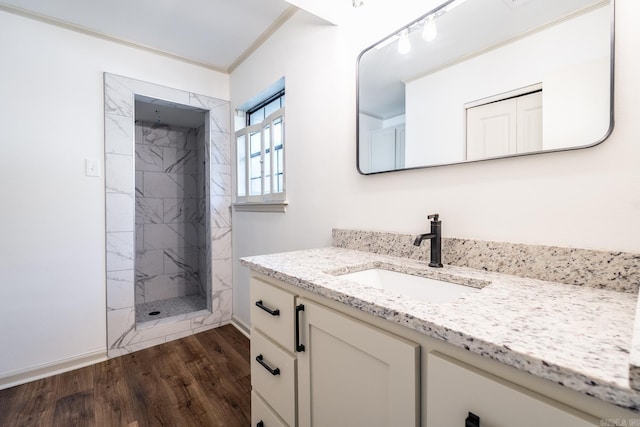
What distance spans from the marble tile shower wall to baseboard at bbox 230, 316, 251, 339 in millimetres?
960

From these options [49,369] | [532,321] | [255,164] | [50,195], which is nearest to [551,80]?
[532,321]

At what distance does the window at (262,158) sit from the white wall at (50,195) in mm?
1070

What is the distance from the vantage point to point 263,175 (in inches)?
94.3

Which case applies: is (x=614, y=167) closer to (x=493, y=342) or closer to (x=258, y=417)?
(x=493, y=342)

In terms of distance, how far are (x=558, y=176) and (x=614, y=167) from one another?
12 centimetres

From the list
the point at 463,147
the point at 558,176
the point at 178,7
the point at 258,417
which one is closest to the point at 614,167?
the point at 558,176

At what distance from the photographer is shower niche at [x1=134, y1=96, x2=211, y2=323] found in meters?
3.27

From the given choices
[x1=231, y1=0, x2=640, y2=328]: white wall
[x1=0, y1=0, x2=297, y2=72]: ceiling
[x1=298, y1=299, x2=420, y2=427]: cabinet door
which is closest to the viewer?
[x1=298, y1=299, x2=420, y2=427]: cabinet door

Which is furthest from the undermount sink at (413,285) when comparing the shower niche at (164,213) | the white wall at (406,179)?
the shower niche at (164,213)

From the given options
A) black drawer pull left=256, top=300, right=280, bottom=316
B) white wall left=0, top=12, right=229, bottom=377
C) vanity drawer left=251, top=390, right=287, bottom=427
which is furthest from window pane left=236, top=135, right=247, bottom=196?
vanity drawer left=251, top=390, right=287, bottom=427

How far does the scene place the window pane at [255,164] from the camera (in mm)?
2502

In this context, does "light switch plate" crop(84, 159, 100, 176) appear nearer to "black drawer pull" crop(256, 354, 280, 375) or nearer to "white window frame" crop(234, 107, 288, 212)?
"white window frame" crop(234, 107, 288, 212)

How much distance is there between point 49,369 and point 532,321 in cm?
282

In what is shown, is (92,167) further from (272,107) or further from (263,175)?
(272,107)
